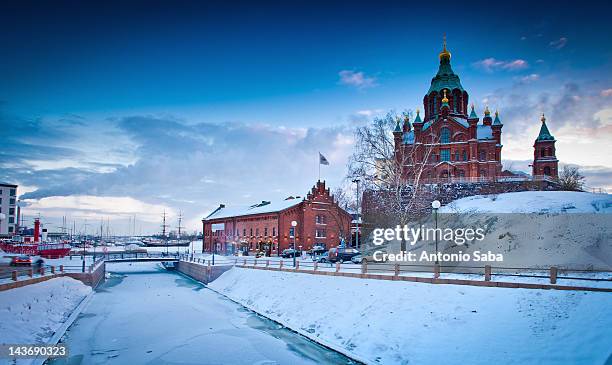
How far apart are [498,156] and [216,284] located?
49.5 m

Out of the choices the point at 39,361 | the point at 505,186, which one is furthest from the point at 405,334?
the point at 505,186

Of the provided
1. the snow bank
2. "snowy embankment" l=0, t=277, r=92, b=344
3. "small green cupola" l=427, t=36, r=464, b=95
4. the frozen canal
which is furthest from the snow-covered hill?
"small green cupola" l=427, t=36, r=464, b=95

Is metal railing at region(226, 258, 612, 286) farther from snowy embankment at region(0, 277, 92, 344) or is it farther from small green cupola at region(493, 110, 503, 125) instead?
small green cupola at region(493, 110, 503, 125)

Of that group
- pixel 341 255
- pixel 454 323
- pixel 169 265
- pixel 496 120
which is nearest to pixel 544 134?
pixel 496 120

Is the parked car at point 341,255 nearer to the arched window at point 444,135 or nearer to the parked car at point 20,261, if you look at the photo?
the parked car at point 20,261

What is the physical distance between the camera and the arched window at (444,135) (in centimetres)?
6844

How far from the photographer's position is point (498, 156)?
2662 inches

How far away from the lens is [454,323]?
61.5 feet

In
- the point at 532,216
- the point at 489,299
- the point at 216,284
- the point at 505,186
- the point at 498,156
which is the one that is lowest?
the point at 216,284

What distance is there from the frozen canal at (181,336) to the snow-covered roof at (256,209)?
27854 mm

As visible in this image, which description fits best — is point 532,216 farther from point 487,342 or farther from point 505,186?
point 505,186

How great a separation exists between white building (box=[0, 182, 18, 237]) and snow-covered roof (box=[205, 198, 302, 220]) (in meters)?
57.1

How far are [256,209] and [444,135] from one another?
1357 inches

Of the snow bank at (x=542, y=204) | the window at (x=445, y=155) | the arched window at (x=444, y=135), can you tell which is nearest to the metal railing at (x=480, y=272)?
the snow bank at (x=542, y=204)
